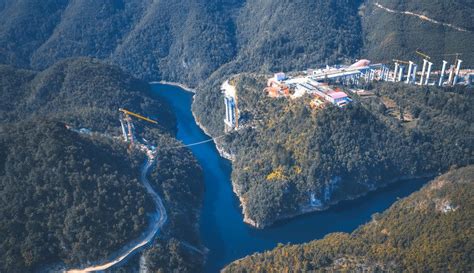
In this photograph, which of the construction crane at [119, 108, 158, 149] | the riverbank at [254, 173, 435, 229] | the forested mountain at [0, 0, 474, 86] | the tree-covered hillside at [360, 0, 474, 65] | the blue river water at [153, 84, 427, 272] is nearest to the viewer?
the blue river water at [153, 84, 427, 272]

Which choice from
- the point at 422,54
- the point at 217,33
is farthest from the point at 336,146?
the point at 217,33

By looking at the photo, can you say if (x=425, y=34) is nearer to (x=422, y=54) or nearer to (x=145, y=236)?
(x=422, y=54)

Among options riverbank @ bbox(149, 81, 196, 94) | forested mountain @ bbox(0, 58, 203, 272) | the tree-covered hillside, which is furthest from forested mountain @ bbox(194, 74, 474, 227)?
riverbank @ bbox(149, 81, 196, 94)

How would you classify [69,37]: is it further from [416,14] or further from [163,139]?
[416,14]

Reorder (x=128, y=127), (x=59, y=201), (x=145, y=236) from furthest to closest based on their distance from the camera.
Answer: (x=128, y=127), (x=145, y=236), (x=59, y=201)

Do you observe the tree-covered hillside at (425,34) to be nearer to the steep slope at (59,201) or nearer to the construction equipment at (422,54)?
the construction equipment at (422,54)

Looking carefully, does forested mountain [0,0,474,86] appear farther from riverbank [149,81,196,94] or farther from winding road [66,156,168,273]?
winding road [66,156,168,273]
